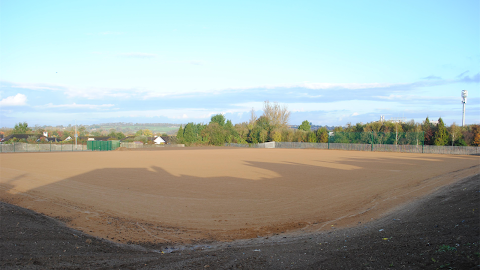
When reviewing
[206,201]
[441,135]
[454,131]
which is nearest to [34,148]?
[206,201]

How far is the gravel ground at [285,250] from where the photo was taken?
14.8 ft

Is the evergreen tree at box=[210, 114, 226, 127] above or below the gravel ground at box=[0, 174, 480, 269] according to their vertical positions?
above

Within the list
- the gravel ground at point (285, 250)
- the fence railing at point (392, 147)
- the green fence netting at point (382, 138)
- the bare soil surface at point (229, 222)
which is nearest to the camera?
the gravel ground at point (285, 250)

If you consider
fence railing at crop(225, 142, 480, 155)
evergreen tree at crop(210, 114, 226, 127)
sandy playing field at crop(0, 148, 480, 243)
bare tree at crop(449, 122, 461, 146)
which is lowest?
sandy playing field at crop(0, 148, 480, 243)

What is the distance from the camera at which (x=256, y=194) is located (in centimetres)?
1384

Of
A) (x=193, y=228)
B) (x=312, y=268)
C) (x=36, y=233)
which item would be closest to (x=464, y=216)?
(x=312, y=268)

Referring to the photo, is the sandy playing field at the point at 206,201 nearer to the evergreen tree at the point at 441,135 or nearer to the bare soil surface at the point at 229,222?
the bare soil surface at the point at 229,222

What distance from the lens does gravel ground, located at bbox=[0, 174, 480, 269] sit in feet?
14.8

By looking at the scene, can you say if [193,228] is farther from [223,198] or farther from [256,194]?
[256,194]

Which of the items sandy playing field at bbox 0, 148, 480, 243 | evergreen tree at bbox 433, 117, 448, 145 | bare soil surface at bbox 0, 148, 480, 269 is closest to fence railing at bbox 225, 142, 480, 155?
evergreen tree at bbox 433, 117, 448, 145

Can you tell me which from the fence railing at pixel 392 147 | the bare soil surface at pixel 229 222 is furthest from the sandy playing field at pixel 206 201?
the fence railing at pixel 392 147

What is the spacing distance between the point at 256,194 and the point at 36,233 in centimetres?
893

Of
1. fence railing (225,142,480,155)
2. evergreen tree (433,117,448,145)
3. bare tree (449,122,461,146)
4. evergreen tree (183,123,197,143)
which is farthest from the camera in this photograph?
evergreen tree (183,123,197,143)

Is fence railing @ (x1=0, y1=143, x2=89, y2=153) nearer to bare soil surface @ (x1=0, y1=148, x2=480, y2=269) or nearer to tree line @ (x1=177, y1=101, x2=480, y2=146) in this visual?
tree line @ (x1=177, y1=101, x2=480, y2=146)
